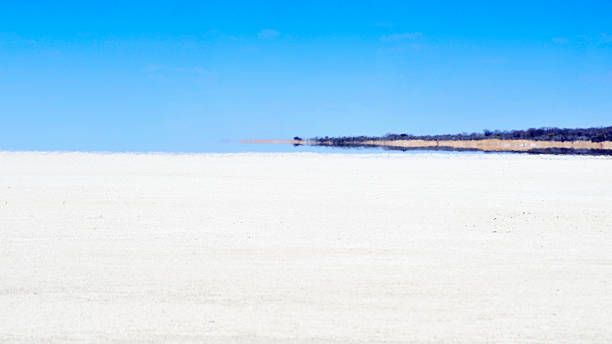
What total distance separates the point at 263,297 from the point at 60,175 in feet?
44.5

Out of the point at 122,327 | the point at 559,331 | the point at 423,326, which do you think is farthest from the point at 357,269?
the point at 122,327

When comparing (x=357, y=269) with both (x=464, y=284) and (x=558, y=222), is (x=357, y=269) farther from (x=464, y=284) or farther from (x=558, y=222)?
(x=558, y=222)

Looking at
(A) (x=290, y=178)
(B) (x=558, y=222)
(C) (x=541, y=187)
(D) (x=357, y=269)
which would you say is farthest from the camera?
(A) (x=290, y=178)

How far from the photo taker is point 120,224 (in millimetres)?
8336

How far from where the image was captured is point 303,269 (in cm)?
591

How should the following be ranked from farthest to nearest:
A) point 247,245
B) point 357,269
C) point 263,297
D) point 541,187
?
point 541,187 → point 247,245 → point 357,269 → point 263,297

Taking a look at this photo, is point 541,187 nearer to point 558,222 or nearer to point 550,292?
point 558,222

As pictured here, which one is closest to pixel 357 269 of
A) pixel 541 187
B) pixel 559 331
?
pixel 559 331

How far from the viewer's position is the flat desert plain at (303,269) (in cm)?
434

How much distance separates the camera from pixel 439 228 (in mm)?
8305

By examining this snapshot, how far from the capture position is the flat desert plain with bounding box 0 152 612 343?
4.34 meters

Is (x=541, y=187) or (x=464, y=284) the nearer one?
(x=464, y=284)

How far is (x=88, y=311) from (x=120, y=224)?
385 centimetres

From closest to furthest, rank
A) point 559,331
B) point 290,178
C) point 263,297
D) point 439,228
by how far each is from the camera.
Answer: point 559,331, point 263,297, point 439,228, point 290,178
